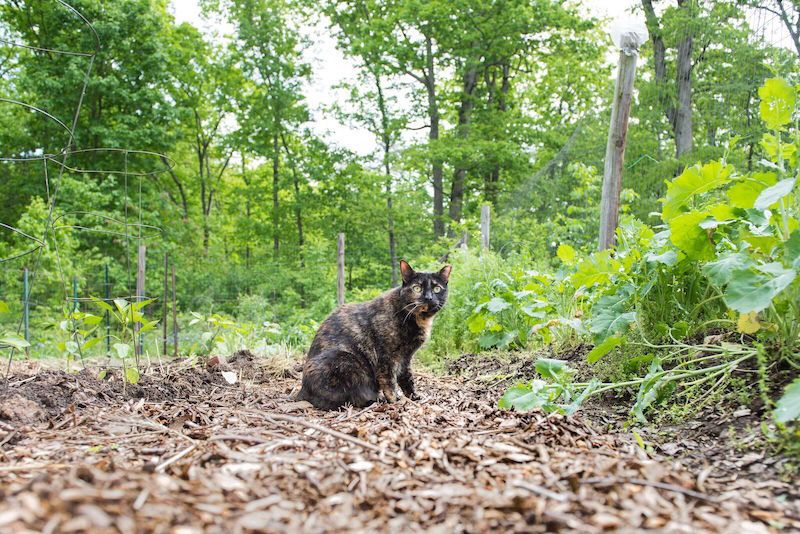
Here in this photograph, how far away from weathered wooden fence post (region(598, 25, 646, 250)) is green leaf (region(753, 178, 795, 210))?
294cm

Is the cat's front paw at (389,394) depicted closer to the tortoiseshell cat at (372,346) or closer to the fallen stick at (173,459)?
the tortoiseshell cat at (372,346)

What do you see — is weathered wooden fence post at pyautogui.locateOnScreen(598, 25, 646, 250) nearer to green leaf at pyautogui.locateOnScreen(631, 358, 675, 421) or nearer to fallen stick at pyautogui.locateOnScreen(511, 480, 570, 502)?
green leaf at pyautogui.locateOnScreen(631, 358, 675, 421)

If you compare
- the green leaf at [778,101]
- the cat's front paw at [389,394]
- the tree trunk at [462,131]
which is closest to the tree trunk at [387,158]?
the tree trunk at [462,131]

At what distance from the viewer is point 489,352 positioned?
570 centimetres

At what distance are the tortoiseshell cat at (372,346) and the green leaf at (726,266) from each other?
6.53 feet

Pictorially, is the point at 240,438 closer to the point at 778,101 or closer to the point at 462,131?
the point at 778,101

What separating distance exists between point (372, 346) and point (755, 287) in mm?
2475

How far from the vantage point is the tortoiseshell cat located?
361 centimetres

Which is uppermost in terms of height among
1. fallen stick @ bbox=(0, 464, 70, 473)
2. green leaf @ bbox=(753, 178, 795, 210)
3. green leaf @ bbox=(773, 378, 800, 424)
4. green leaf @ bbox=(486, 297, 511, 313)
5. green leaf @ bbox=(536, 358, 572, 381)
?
green leaf @ bbox=(753, 178, 795, 210)

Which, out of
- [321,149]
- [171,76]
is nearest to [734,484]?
[321,149]

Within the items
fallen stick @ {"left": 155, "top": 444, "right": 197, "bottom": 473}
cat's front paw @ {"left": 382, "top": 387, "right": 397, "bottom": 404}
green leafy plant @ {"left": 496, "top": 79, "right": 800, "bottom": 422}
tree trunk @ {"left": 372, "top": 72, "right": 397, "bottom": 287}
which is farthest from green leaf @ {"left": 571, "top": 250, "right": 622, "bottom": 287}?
tree trunk @ {"left": 372, "top": 72, "right": 397, "bottom": 287}

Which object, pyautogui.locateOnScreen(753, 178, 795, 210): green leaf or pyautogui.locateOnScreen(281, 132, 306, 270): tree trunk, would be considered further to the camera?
pyautogui.locateOnScreen(281, 132, 306, 270): tree trunk

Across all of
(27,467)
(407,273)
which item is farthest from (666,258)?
(27,467)

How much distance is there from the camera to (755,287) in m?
2.18
